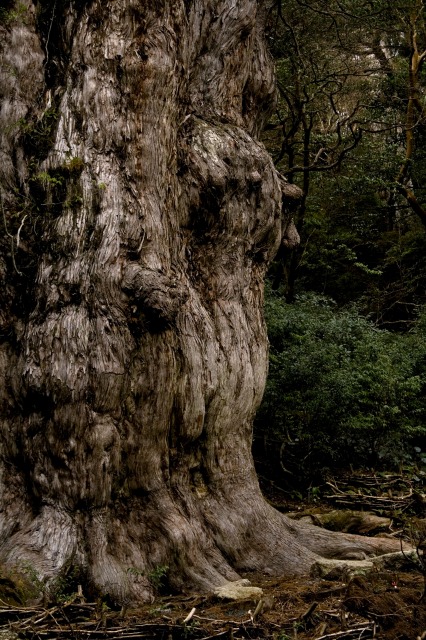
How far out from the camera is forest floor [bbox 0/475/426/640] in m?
3.54

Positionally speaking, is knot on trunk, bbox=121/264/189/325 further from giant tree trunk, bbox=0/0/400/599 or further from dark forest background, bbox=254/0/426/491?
dark forest background, bbox=254/0/426/491

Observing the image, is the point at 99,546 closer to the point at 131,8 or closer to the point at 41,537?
the point at 41,537

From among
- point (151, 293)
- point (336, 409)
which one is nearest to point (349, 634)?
point (151, 293)

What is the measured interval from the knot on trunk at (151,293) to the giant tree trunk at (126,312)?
0.04 feet

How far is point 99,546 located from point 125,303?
1.67 meters

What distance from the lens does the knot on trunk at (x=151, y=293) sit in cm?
515

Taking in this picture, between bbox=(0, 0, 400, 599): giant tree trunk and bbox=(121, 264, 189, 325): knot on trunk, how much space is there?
11 mm

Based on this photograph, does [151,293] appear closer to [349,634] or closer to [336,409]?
[349,634]

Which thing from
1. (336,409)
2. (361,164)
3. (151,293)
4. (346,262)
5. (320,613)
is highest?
(361,164)

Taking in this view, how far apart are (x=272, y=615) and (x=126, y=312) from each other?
7.30 feet

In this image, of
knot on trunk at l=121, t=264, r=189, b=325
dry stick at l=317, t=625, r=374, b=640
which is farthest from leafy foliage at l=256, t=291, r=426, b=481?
dry stick at l=317, t=625, r=374, b=640

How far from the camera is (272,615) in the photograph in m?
4.31

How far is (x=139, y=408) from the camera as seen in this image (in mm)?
5273

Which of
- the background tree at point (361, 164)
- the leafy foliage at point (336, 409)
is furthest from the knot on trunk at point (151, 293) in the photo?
the background tree at point (361, 164)
